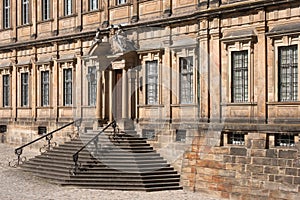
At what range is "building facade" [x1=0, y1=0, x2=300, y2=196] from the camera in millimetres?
19422

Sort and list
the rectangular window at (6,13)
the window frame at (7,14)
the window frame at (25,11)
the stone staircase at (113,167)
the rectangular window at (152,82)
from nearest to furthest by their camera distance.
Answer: the stone staircase at (113,167), the rectangular window at (152,82), the window frame at (25,11), the window frame at (7,14), the rectangular window at (6,13)

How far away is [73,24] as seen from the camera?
1151 inches

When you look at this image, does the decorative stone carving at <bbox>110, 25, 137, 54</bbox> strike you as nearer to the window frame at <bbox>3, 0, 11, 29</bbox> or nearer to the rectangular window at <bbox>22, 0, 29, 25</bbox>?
the rectangular window at <bbox>22, 0, 29, 25</bbox>

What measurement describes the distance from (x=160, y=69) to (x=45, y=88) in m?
9.19

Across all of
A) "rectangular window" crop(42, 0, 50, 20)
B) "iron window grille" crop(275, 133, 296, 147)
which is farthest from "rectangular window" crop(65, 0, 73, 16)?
"iron window grille" crop(275, 133, 296, 147)

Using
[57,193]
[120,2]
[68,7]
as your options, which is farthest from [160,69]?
[68,7]

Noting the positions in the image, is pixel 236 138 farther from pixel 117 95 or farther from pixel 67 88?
pixel 67 88

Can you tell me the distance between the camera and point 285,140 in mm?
18859

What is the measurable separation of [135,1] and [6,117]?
1246 centimetres

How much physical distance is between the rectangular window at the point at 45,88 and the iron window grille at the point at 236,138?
42.9 ft

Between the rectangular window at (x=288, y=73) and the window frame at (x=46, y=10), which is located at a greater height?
the window frame at (x=46, y=10)

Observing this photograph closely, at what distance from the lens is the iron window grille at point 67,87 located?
96.7ft

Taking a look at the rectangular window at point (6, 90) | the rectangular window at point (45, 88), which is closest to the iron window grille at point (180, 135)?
the rectangular window at point (45, 88)

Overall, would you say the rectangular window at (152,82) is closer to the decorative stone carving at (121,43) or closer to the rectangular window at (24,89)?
the decorative stone carving at (121,43)
